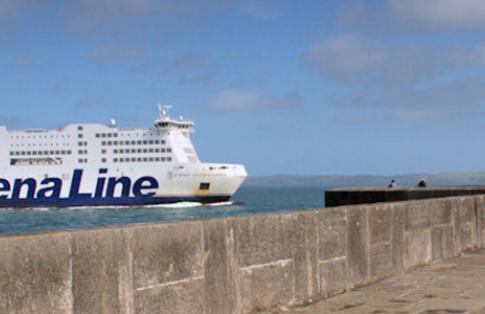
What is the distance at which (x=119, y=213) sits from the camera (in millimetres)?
80750

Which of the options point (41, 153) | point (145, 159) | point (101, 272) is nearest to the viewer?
point (101, 272)

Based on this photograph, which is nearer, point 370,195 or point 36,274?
point 36,274

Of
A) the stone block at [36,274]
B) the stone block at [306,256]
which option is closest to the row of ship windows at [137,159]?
the stone block at [306,256]

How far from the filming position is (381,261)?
25.2 feet

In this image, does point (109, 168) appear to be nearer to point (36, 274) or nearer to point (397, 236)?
point (397, 236)

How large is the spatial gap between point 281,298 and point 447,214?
3836mm

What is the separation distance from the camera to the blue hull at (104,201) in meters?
89.9

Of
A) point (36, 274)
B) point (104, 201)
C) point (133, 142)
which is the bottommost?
point (36, 274)

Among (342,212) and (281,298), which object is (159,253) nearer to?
(281,298)

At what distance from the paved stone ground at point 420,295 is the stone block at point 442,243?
593 mm

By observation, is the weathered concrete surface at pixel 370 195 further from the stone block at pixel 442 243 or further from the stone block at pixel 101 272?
the stone block at pixel 101 272

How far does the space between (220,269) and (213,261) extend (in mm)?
97

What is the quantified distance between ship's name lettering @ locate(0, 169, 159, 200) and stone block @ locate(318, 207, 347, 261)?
276 ft

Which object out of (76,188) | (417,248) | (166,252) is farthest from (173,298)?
A: (76,188)
